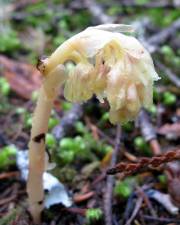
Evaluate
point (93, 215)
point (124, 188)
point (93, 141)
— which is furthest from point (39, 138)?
point (93, 141)

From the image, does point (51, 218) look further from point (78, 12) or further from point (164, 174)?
point (78, 12)

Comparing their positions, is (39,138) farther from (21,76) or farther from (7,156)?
(21,76)

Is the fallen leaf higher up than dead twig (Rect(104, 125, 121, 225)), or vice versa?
the fallen leaf

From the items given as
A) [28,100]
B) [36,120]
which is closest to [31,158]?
[36,120]

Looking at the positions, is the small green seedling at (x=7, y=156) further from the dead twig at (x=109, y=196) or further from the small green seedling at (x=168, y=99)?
the small green seedling at (x=168, y=99)

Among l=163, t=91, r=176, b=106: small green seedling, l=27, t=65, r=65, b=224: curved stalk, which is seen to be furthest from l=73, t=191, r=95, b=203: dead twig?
l=163, t=91, r=176, b=106: small green seedling

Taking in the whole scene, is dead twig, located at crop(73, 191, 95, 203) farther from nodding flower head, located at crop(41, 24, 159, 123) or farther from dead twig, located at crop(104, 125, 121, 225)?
nodding flower head, located at crop(41, 24, 159, 123)

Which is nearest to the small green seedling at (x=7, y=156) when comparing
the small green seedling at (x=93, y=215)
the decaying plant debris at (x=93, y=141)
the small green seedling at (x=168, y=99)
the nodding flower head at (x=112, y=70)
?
the decaying plant debris at (x=93, y=141)
